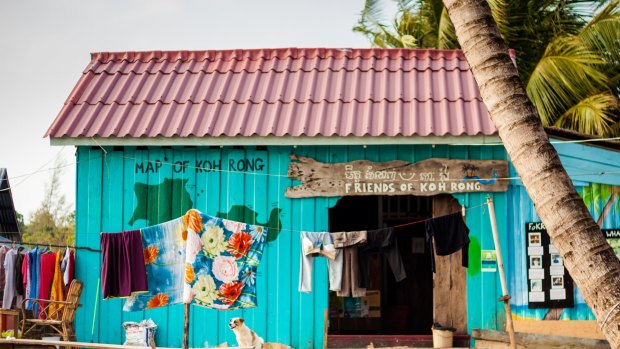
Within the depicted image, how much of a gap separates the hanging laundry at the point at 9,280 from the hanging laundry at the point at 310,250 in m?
4.20

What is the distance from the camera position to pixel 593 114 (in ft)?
63.0

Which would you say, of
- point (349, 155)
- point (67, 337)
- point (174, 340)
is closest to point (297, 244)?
point (349, 155)

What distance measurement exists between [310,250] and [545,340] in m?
3.34

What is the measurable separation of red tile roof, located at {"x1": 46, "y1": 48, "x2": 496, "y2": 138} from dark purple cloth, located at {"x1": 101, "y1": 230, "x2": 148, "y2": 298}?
1.67m

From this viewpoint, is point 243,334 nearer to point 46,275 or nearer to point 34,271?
point 46,275

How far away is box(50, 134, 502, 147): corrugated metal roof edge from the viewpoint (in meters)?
12.4

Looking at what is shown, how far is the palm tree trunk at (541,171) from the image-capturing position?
658cm

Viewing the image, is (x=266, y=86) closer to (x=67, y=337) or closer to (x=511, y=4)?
(x=67, y=337)

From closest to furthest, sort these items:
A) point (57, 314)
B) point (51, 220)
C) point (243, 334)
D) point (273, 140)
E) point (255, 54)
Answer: point (243, 334) < point (273, 140) < point (57, 314) < point (255, 54) < point (51, 220)

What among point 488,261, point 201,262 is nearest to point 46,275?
point 201,262

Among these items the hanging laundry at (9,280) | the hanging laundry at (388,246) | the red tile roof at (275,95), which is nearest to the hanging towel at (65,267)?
the hanging laundry at (9,280)

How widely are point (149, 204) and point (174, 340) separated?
199cm

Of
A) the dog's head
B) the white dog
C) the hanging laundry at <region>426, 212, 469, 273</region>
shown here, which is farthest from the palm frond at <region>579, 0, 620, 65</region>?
the dog's head

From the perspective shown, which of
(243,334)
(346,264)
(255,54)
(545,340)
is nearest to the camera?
(545,340)
